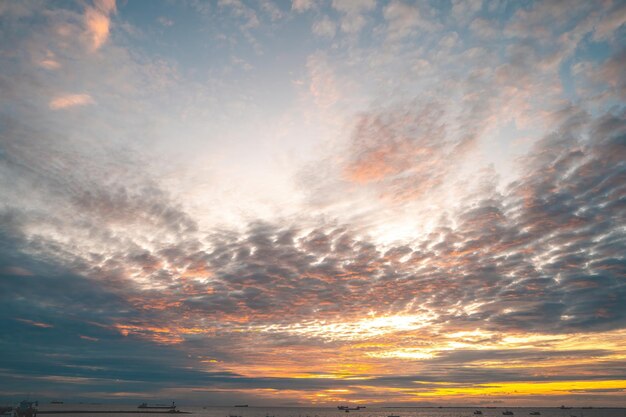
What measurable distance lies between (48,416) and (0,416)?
52763 millimetres

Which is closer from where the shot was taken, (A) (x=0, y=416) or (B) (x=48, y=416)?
(A) (x=0, y=416)

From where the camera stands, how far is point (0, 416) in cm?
14638

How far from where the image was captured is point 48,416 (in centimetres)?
19125
